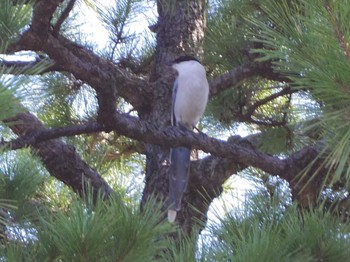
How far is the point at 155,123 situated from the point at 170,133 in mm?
538

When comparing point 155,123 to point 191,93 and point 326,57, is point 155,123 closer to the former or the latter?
point 191,93

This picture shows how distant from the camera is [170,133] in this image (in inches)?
69.9

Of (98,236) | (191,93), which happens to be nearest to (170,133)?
(98,236)

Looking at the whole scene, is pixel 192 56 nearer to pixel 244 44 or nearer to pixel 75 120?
pixel 244 44

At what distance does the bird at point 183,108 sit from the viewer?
220 cm

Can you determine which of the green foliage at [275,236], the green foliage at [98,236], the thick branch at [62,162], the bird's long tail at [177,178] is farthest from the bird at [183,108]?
the green foliage at [98,236]

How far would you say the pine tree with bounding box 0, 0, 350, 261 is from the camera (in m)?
1.24

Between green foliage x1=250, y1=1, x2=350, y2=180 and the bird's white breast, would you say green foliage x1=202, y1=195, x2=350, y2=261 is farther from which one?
the bird's white breast

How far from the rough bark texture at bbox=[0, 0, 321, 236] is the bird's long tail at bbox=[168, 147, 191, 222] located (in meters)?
0.03

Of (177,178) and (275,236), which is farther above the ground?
(177,178)

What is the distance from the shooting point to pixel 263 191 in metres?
1.81

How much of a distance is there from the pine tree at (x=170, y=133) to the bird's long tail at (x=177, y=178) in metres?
0.04

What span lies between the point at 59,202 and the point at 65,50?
36 centimetres

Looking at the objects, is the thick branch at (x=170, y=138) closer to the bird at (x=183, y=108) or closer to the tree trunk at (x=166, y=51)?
the bird at (x=183, y=108)
